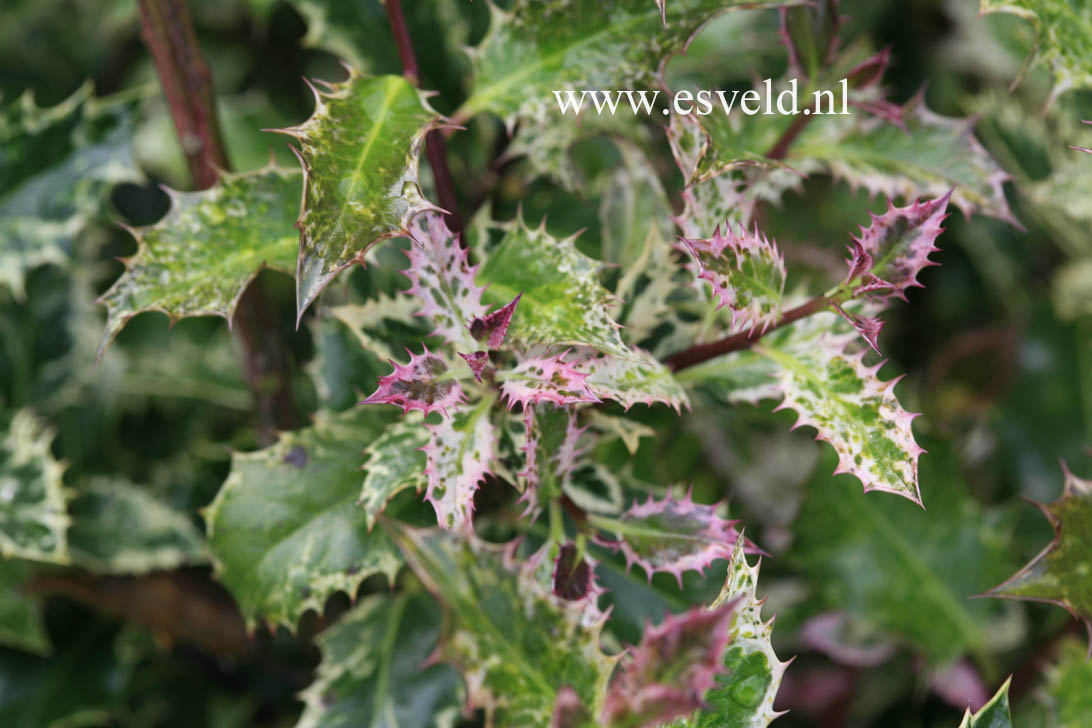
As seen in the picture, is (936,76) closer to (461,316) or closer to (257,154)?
(257,154)

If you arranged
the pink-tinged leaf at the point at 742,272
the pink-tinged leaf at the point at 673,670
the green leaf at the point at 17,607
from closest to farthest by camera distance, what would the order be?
the pink-tinged leaf at the point at 673,670
the pink-tinged leaf at the point at 742,272
the green leaf at the point at 17,607

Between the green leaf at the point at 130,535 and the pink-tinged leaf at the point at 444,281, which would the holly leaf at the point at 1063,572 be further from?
the green leaf at the point at 130,535

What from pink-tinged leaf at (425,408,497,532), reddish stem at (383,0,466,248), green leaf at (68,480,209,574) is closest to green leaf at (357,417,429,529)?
pink-tinged leaf at (425,408,497,532)

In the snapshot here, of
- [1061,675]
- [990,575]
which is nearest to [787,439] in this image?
[990,575]

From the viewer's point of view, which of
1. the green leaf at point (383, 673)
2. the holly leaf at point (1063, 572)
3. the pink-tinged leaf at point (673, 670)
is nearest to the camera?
the pink-tinged leaf at point (673, 670)

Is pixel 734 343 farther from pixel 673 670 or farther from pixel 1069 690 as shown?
pixel 1069 690

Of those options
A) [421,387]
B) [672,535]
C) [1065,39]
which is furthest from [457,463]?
[1065,39]

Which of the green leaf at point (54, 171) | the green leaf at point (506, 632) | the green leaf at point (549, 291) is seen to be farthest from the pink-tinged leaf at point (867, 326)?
the green leaf at point (54, 171)
